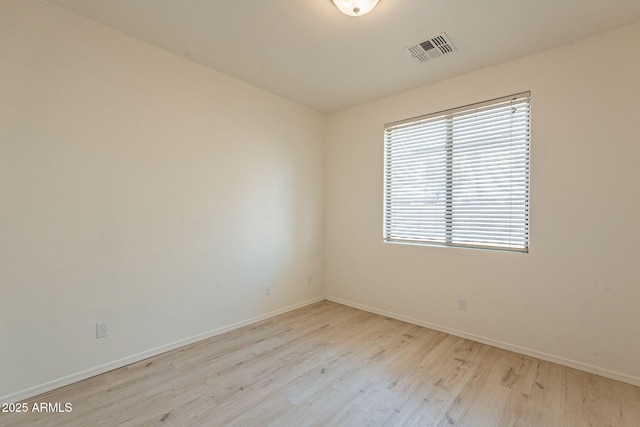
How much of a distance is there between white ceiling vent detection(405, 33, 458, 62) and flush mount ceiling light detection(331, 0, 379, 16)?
718 millimetres

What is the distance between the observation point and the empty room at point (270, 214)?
197 cm

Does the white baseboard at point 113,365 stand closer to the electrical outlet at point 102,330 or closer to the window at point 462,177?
the electrical outlet at point 102,330

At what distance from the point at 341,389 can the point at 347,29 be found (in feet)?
9.28

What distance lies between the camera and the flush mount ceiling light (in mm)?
1951

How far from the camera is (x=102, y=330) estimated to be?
2299mm

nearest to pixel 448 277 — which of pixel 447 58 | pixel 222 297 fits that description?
pixel 447 58

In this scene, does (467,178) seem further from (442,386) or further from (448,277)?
(442,386)

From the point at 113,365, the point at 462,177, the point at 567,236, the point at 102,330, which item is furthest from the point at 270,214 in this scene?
the point at 567,236

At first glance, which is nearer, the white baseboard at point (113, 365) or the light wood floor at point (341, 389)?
the light wood floor at point (341, 389)

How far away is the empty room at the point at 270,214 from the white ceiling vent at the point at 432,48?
27 mm

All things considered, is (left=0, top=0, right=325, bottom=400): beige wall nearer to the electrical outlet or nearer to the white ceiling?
the electrical outlet

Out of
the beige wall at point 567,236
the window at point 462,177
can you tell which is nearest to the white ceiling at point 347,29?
the beige wall at point 567,236

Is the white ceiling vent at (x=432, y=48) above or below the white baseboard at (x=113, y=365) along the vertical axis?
above

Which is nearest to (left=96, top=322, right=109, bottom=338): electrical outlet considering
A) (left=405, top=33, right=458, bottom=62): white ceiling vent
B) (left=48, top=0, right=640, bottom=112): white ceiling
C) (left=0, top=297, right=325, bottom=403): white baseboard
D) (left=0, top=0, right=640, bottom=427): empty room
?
(left=0, top=0, right=640, bottom=427): empty room
